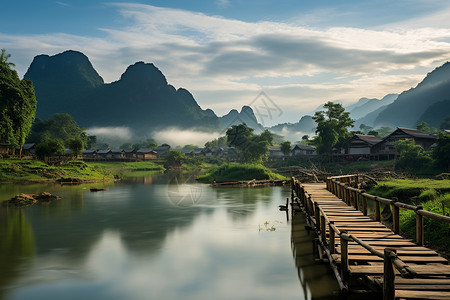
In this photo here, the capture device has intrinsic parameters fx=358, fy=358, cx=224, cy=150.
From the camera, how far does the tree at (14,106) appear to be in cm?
5166

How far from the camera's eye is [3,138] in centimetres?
5291

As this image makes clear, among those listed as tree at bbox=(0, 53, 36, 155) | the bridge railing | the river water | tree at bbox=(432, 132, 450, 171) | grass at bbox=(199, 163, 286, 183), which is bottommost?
the river water

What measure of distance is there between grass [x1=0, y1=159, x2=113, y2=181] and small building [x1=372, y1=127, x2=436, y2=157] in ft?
158

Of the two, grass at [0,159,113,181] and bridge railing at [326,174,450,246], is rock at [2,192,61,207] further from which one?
bridge railing at [326,174,450,246]

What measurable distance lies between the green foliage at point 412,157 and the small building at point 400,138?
338 inches

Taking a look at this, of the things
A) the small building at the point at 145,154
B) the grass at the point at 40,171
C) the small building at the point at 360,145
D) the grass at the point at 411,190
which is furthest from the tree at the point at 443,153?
the small building at the point at 145,154

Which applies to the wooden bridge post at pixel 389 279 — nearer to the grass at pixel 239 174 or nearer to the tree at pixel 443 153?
the tree at pixel 443 153

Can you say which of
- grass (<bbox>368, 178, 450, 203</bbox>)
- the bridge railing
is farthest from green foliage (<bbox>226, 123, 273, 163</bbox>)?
the bridge railing

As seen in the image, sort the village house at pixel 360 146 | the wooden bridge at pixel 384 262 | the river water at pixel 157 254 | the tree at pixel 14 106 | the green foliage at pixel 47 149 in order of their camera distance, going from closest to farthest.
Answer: the wooden bridge at pixel 384 262 < the river water at pixel 157 254 < the tree at pixel 14 106 < the green foliage at pixel 47 149 < the village house at pixel 360 146

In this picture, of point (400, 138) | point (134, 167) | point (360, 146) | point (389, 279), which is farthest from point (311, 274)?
point (134, 167)

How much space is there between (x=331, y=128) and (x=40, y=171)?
52.0 metres

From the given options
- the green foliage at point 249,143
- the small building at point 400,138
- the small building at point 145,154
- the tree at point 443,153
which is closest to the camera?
the tree at point 443,153

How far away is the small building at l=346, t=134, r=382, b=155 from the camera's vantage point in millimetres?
66431

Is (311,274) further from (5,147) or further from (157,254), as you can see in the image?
(5,147)
